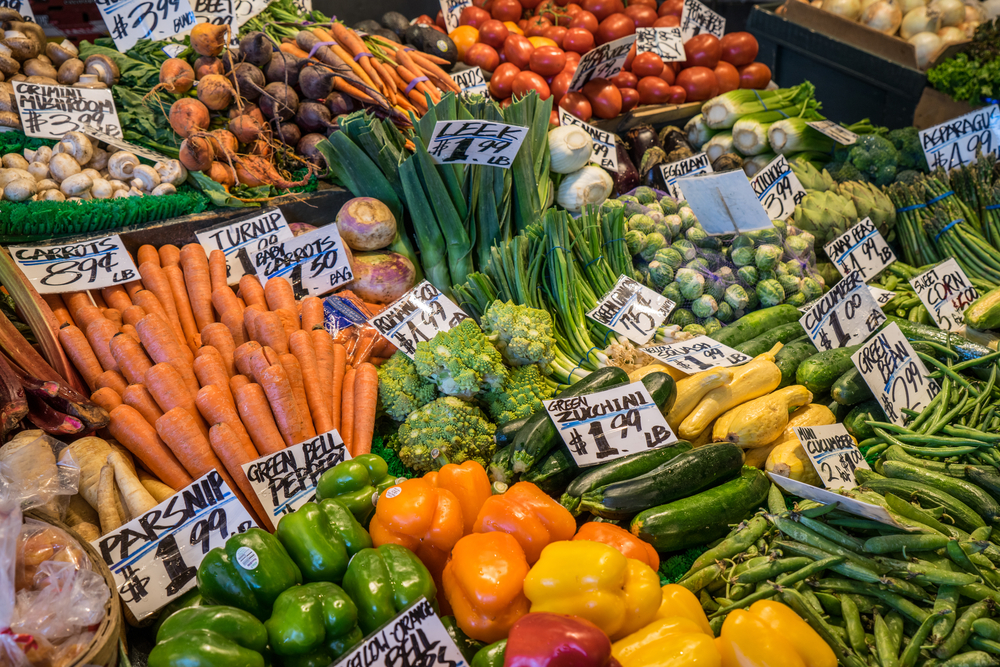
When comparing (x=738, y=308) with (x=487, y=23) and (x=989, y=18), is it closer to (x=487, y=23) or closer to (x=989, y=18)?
(x=487, y=23)

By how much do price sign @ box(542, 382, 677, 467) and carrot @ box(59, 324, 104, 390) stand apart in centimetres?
156

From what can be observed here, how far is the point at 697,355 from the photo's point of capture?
95.7 inches

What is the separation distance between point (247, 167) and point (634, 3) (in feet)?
11.3

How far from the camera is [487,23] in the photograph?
14.7ft

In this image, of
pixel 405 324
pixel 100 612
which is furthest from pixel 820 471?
pixel 100 612

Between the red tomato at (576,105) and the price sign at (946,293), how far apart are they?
7.20 ft

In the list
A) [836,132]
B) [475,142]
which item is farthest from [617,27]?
[475,142]

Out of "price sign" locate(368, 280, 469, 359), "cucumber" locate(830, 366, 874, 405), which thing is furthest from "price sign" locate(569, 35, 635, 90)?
"cucumber" locate(830, 366, 874, 405)

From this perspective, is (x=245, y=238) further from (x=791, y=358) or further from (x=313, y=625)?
(x=791, y=358)

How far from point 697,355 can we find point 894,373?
0.74m

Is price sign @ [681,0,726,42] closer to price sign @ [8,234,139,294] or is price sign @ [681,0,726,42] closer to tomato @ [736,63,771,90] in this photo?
tomato @ [736,63,771,90]

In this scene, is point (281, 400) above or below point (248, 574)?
below

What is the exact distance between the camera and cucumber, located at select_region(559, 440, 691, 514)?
1942mm

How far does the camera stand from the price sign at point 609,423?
6.68 feet
